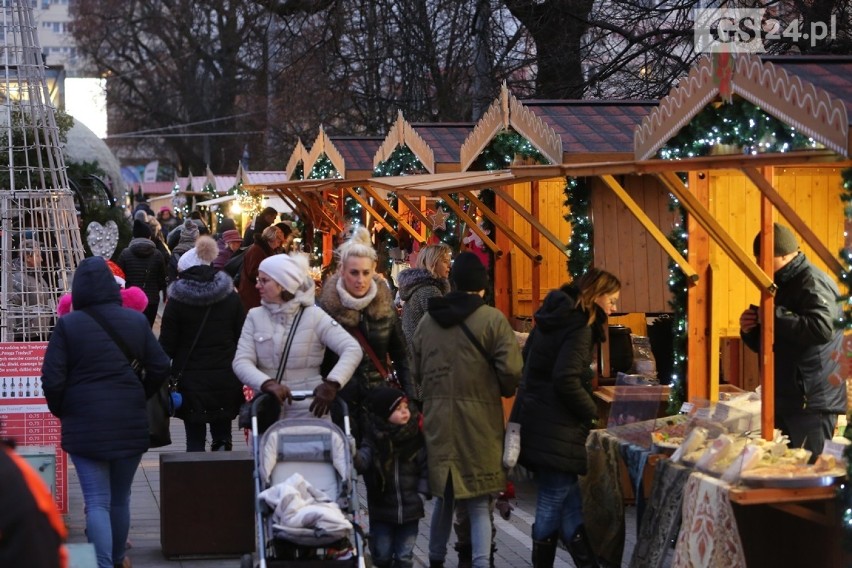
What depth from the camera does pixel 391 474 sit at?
23.1ft

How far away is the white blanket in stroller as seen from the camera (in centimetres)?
617

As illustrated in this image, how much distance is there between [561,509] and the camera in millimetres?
7465

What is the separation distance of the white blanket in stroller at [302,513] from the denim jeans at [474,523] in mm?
1075

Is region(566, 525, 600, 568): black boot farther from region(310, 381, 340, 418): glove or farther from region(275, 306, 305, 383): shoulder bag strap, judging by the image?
region(275, 306, 305, 383): shoulder bag strap

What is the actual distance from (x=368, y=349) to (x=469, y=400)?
0.66 metres

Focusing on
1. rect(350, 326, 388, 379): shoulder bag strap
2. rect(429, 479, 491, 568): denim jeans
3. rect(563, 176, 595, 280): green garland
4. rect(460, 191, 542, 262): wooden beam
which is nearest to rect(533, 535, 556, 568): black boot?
rect(429, 479, 491, 568): denim jeans

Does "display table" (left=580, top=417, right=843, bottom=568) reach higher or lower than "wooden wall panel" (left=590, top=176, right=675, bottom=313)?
lower

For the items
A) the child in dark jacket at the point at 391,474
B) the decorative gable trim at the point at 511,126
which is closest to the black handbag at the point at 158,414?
the child in dark jacket at the point at 391,474

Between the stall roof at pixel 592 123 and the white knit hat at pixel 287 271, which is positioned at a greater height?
the stall roof at pixel 592 123

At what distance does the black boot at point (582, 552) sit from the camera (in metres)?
7.45

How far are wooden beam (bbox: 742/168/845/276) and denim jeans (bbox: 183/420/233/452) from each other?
3943mm

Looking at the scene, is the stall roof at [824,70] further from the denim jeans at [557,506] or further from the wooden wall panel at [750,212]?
the denim jeans at [557,506]
